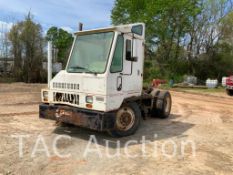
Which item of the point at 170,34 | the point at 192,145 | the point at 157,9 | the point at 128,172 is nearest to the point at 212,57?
the point at 170,34

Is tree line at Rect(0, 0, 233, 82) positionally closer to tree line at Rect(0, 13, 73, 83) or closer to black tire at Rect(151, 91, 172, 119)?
tree line at Rect(0, 13, 73, 83)

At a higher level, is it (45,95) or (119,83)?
(119,83)

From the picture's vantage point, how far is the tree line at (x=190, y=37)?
90.9ft

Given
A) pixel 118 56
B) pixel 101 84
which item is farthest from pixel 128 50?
pixel 101 84

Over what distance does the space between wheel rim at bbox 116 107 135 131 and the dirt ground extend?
0.92 ft

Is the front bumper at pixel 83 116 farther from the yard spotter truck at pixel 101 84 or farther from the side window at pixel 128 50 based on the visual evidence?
the side window at pixel 128 50

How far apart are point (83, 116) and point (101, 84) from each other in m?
0.77

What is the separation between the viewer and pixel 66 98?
5699 millimetres

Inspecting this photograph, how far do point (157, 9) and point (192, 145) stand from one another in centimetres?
2432

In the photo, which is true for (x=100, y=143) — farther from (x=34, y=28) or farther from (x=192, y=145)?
(x=34, y=28)

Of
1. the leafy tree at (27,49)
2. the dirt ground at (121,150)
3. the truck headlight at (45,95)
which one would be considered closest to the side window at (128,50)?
the dirt ground at (121,150)

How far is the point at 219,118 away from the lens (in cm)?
880

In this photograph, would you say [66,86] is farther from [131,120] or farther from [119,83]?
[131,120]

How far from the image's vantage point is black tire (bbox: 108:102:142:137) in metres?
5.68
